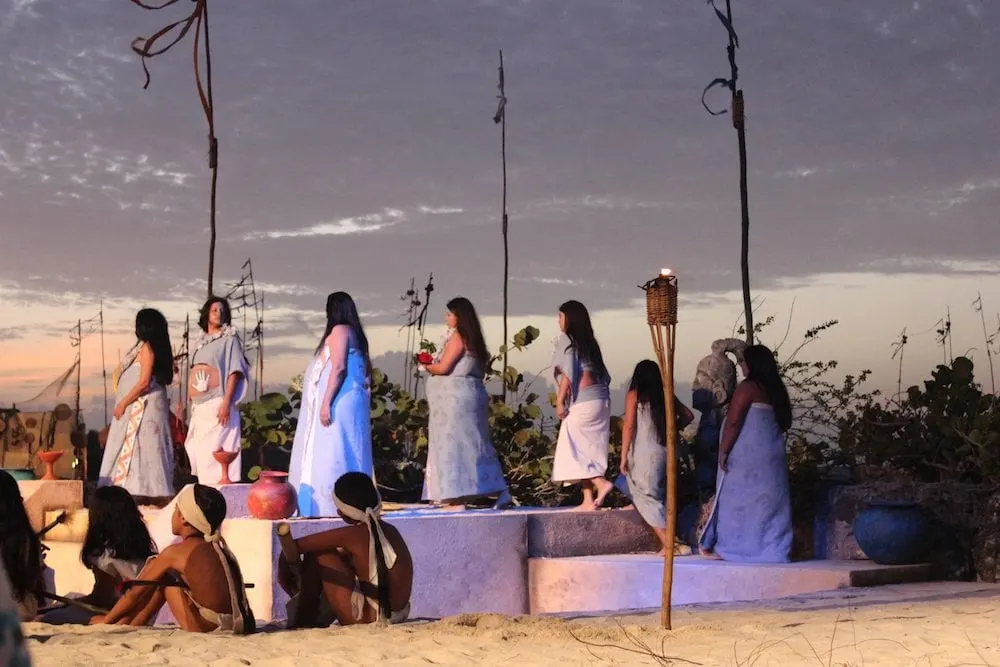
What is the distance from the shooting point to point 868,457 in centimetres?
1049

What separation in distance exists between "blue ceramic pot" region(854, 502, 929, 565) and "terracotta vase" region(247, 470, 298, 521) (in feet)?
13.0

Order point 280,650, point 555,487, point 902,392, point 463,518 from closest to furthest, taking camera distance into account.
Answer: point 280,650 → point 463,518 → point 902,392 → point 555,487

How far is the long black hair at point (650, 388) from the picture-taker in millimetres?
9398

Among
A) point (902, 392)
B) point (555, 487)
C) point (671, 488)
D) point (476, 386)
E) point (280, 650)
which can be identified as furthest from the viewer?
point (555, 487)

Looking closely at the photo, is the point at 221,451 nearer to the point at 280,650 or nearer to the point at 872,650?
the point at 280,650

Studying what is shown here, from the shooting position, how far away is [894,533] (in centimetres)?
878

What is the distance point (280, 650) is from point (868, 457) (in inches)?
255

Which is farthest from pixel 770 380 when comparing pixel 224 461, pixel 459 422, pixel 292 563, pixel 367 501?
pixel 292 563

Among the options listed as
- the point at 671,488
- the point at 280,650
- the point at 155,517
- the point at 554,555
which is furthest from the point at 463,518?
the point at 280,650

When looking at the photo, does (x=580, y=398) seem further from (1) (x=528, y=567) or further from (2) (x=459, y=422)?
(1) (x=528, y=567)

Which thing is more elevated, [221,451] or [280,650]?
[221,451]

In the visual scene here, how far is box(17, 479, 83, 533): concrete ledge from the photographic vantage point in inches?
398

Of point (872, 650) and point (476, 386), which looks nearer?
point (872, 650)

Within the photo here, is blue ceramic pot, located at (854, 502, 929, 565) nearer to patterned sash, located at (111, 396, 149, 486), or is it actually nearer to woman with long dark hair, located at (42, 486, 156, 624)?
woman with long dark hair, located at (42, 486, 156, 624)
